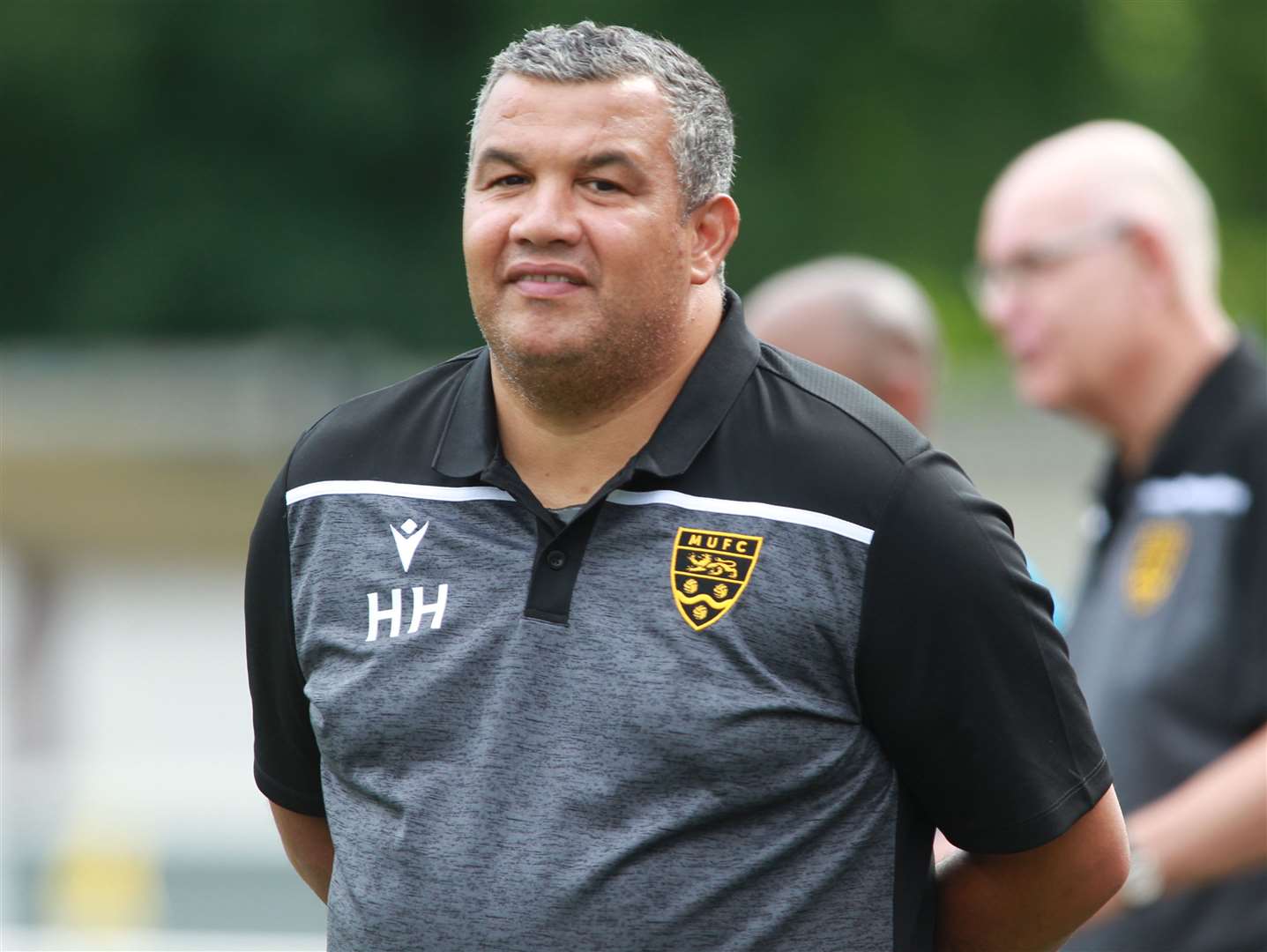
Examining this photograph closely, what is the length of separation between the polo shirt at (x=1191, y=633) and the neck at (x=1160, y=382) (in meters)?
0.05

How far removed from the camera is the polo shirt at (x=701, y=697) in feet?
6.91

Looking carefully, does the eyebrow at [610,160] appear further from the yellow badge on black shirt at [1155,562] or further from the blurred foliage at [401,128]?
the blurred foliage at [401,128]

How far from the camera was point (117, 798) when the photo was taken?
1093 cm

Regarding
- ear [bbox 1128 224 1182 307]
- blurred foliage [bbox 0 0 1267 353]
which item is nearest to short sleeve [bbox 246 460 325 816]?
ear [bbox 1128 224 1182 307]

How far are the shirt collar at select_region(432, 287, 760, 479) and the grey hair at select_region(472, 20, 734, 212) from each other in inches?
7.3

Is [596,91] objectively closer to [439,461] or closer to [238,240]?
[439,461]

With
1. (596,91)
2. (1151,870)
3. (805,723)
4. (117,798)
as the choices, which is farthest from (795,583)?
(117,798)

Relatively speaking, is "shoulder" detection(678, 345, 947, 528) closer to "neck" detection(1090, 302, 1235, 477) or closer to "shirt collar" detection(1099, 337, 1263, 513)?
"shirt collar" detection(1099, 337, 1263, 513)

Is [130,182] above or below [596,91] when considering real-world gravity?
below

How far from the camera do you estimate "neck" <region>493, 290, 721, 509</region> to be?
227 centimetres

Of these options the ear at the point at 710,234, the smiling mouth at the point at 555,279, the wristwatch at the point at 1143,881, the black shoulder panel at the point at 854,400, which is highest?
the ear at the point at 710,234

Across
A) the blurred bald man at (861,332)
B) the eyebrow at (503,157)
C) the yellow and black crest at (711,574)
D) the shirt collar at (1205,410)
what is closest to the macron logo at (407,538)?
the yellow and black crest at (711,574)

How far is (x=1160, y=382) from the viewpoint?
3.64m

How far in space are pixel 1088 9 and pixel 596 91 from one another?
19.6 metres
